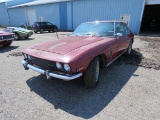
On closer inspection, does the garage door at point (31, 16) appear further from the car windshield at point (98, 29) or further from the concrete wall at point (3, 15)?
the car windshield at point (98, 29)

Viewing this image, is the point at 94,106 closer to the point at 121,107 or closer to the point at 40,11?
the point at 121,107

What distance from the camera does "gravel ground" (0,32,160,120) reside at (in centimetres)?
257

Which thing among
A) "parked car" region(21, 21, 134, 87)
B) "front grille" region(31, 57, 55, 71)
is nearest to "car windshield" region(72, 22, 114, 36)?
"parked car" region(21, 21, 134, 87)

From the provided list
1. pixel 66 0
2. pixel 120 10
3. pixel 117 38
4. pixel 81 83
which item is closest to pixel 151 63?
pixel 117 38

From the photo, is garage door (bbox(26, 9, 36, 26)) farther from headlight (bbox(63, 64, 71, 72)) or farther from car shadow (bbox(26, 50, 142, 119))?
headlight (bbox(63, 64, 71, 72))

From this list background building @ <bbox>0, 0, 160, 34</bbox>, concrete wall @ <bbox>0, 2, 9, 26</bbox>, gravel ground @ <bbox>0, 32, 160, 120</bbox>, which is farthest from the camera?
concrete wall @ <bbox>0, 2, 9, 26</bbox>

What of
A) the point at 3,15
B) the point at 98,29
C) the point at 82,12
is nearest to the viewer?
the point at 98,29

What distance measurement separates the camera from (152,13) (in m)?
24.6

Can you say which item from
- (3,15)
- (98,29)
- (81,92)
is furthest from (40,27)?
(3,15)

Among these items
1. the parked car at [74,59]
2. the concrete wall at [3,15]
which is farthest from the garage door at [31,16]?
the parked car at [74,59]

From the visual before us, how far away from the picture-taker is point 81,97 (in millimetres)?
3088

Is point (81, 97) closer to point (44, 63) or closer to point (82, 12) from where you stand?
point (44, 63)

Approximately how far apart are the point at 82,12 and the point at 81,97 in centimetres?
1659

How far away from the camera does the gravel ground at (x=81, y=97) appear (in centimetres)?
257
